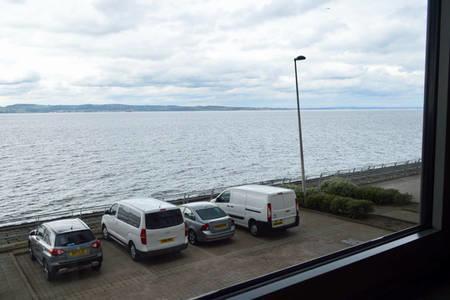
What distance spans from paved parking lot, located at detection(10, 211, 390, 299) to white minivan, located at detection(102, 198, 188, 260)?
0.43 feet

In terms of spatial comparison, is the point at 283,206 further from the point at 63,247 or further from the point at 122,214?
the point at 63,247

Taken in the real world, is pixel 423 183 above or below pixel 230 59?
below

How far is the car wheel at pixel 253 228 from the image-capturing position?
14.9 feet

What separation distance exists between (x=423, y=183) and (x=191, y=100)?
153 centimetres

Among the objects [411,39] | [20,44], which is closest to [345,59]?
[411,39]

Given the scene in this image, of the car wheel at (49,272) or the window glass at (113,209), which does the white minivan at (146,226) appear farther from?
the car wheel at (49,272)

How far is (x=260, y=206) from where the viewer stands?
541 centimetres

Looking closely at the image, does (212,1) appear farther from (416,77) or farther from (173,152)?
(173,152)

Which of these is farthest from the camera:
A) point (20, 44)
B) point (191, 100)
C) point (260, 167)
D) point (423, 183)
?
point (260, 167)

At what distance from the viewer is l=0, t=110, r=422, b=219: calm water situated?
7.72ft

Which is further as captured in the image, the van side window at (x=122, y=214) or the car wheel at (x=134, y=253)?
the van side window at (x=122, y=214)

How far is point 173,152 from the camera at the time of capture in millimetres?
4320

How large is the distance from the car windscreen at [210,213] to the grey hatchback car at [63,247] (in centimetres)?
217

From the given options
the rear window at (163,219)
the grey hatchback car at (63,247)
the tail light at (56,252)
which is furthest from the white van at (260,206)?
the tail light at (56,252)
